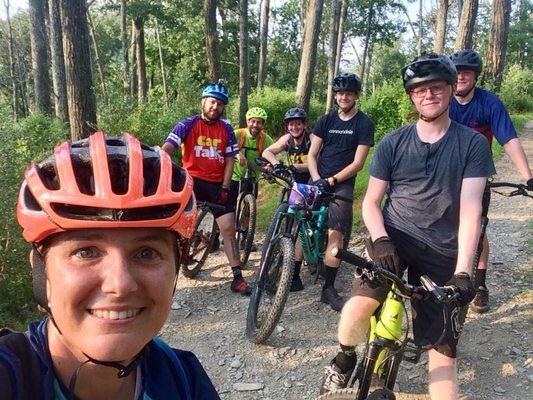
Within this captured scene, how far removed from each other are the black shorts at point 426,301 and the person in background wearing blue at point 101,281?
174cm

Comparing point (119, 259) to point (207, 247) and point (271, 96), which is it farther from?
point (271, 96)

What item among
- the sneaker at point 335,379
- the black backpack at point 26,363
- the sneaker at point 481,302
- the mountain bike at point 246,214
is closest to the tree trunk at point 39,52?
the mountain bike at point 246,214

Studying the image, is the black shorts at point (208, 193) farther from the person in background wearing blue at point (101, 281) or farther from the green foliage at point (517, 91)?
the green foliage at point (517, 91)

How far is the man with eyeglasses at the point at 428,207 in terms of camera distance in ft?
9.15

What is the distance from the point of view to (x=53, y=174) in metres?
1.50

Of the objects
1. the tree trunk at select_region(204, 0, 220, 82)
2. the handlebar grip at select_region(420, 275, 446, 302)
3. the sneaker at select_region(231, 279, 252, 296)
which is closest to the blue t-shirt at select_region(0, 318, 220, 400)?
the handlebar grip at select_region(420, 275, 446, 302)

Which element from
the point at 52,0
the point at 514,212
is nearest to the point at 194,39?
the point at 52,0

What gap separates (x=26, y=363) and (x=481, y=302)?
464cm

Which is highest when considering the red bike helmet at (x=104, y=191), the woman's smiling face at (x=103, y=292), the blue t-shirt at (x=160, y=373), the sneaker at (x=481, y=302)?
the red bike helmet at (x=104, y=191)

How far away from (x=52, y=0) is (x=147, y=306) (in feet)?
40.8

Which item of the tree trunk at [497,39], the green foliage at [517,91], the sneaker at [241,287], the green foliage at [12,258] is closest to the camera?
the green foliage at [12,258]

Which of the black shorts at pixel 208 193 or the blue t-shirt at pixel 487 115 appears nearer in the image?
the blue t-shirt at pixel 487 115

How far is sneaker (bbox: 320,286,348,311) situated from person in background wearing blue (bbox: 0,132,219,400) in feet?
12.0

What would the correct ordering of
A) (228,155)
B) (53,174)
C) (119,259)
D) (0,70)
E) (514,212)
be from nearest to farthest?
(119,259) → (53,174) → (228,155) → (514,212) → (0,70)
